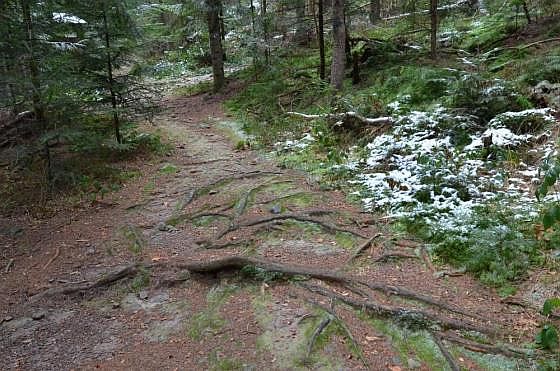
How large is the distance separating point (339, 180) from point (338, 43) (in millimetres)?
5321

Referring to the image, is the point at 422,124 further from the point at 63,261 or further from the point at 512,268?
the point at 63,261

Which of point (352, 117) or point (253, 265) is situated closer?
point (253, 265)

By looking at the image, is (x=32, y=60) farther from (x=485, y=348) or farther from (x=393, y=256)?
(x=485, y=348)

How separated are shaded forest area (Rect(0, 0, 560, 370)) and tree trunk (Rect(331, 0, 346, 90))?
5 cm

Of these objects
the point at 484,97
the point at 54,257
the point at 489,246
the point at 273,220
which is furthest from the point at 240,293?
the point at 484,97

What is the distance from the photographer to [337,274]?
5.56 m

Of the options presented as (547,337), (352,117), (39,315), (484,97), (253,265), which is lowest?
(39,315)

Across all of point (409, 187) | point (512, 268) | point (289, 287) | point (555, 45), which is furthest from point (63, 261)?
point (555, 45)

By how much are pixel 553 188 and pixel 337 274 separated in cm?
311

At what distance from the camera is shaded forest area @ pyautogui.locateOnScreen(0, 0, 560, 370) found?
15.5ft

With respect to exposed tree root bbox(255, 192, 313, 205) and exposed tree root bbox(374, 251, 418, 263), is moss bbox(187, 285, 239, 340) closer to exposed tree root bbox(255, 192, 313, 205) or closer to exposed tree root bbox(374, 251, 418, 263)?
exposed tree root bbox(374, 251, 418, 263)

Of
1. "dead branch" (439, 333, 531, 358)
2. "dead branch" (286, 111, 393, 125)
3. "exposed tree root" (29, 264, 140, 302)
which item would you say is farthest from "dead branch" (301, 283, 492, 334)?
"dead branch" (286, 111, 393, 125)

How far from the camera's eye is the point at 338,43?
485 inches

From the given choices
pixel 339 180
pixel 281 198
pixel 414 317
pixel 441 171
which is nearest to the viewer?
pixel 414 317
